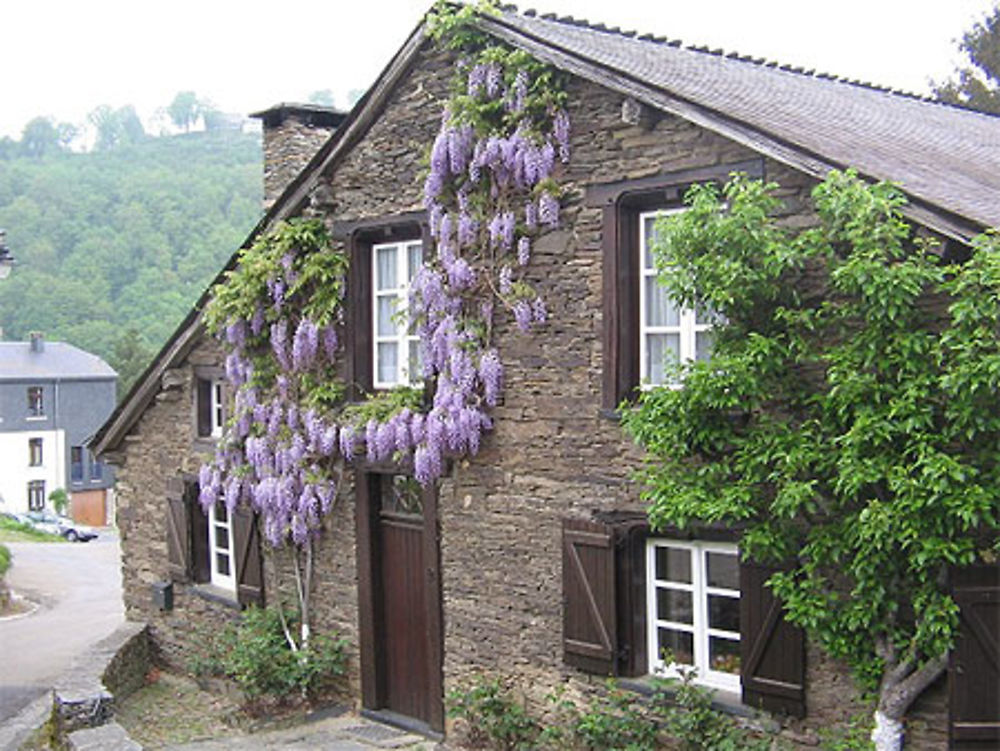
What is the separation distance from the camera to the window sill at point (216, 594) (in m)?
14.4

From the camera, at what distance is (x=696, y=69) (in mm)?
11922

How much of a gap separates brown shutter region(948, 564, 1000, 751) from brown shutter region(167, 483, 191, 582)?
979cm

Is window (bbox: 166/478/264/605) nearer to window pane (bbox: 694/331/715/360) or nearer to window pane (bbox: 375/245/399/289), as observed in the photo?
window pane (bbox: 375/245/399/289)

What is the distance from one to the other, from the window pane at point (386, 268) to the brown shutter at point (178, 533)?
174 inches

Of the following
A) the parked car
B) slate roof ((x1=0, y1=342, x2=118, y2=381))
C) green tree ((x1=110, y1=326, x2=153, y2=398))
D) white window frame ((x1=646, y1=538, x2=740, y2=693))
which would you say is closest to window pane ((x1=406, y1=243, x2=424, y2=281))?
white window frame ((x1=646, y1=538, x2=740, y2=693))

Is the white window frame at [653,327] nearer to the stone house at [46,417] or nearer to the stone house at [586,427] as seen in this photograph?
the stone house at [586,427]

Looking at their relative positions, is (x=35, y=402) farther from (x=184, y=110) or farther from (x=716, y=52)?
(x=184, y=110)

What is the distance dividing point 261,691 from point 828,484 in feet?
23.0

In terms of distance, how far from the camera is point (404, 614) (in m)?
12.2

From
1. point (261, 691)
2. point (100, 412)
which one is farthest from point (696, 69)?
point (100, 412)

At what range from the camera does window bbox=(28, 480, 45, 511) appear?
5733 centimetres

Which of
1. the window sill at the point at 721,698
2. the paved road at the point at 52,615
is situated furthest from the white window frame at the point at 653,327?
the paved road at the point at 52,615

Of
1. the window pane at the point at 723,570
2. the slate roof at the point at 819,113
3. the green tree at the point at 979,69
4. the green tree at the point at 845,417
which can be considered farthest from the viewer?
the green tree at the point at 979,69

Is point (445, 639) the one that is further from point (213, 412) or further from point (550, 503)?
point (213, 412)
